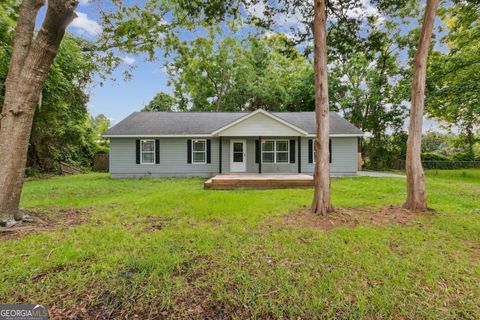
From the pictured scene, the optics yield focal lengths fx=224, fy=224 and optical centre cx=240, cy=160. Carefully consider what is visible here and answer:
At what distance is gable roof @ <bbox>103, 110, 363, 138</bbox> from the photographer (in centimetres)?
1318

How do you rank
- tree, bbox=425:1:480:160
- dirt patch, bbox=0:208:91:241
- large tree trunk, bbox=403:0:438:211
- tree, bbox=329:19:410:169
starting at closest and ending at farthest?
dirt patch, bbox=0:208:91:241 < large tree trunk, bbox=403:0:438:211 < tree, bbox=425:1:480:160 < tree, bbox=329:19:410:169

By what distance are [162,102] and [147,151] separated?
19545 mm

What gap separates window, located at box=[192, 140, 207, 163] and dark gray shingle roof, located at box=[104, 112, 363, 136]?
0.63m

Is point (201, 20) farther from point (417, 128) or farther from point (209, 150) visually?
point (209, 150)

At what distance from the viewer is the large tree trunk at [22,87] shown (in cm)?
406

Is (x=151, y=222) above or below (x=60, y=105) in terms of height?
below

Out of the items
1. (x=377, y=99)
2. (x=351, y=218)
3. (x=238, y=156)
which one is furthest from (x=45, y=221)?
(x=377, y=99)

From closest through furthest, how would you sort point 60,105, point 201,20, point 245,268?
point 245,268, point 201,20, point 60,105

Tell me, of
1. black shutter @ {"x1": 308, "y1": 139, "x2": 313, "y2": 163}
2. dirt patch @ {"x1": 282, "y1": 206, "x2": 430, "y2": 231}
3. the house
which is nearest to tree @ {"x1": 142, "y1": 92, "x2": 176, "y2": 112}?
the house

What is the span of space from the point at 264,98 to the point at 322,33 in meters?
20.4

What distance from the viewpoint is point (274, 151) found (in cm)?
1360

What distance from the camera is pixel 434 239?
3.83 m

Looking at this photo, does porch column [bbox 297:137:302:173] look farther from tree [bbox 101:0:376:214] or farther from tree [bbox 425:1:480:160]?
tree [bbox 425:1:480:160]

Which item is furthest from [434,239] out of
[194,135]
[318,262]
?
[194,135]
